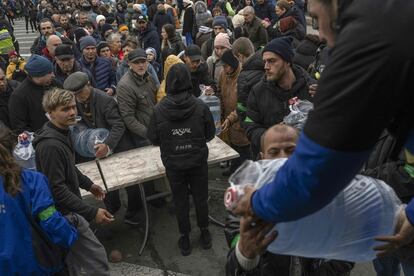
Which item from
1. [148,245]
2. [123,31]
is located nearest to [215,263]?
[148,245]

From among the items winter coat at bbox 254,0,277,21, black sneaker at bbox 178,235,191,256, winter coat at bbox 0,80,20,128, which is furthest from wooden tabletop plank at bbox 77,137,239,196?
winter coat at bbox 254,0,277,21

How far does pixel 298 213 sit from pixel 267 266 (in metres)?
1.08

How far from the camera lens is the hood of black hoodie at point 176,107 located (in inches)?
160

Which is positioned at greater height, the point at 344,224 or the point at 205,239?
the point at 344,224

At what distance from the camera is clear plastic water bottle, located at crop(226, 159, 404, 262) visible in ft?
4.87

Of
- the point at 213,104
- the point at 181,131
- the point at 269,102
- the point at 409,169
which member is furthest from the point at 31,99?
the point at 409,169

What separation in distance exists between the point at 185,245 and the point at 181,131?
1.29m

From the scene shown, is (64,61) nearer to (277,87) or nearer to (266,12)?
(277,87)

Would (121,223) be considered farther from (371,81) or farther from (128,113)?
(371,81)

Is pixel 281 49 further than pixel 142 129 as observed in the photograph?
No

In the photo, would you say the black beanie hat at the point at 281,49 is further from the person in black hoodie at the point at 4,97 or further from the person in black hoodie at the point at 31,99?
the person in black hoodie at the point at 4,97

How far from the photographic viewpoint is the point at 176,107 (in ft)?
13.4

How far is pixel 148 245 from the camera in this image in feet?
15.5

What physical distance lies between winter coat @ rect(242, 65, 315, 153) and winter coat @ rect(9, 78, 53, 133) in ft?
8.15
